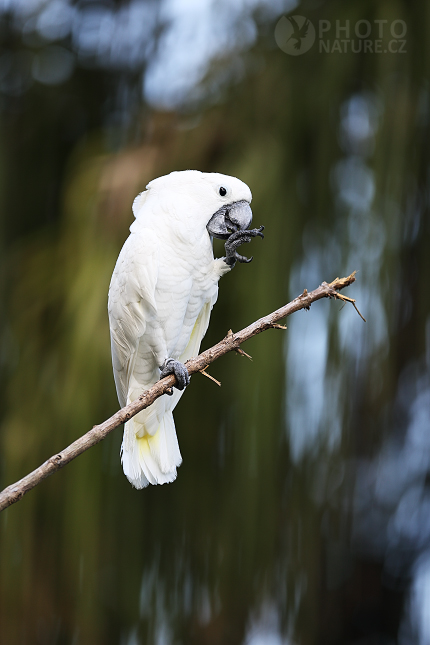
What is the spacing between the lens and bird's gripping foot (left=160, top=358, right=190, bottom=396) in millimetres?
963

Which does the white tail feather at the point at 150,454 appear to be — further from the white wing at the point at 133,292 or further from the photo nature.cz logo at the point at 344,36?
the photo nature.cz logo at the point at 344,36

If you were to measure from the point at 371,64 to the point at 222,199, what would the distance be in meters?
0.68

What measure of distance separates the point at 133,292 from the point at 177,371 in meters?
0.17

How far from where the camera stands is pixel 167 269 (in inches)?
40.6

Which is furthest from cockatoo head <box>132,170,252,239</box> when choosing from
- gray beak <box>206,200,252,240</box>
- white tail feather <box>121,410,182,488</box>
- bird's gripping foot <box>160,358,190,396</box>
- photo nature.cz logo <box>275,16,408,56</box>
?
photo nature.cz logo <box>275,16,408,56</box>

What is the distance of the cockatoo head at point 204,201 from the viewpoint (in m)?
1.02

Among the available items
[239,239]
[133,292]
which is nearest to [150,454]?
[133,292]

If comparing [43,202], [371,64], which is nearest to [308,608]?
[371,64]

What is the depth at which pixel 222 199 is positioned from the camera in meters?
1.03

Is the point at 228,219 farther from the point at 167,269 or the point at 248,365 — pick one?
the point at 248,365

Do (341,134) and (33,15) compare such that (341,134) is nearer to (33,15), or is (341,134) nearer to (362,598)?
(33,15)

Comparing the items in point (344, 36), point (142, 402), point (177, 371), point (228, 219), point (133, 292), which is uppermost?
point (344, 36)

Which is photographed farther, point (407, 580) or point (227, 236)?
point (407, 580)

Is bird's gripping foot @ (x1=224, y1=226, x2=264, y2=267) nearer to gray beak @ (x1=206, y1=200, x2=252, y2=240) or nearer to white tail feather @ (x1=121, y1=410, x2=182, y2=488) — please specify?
gray beak @ (x1=206, y1=200, x2=252, y2=240)
